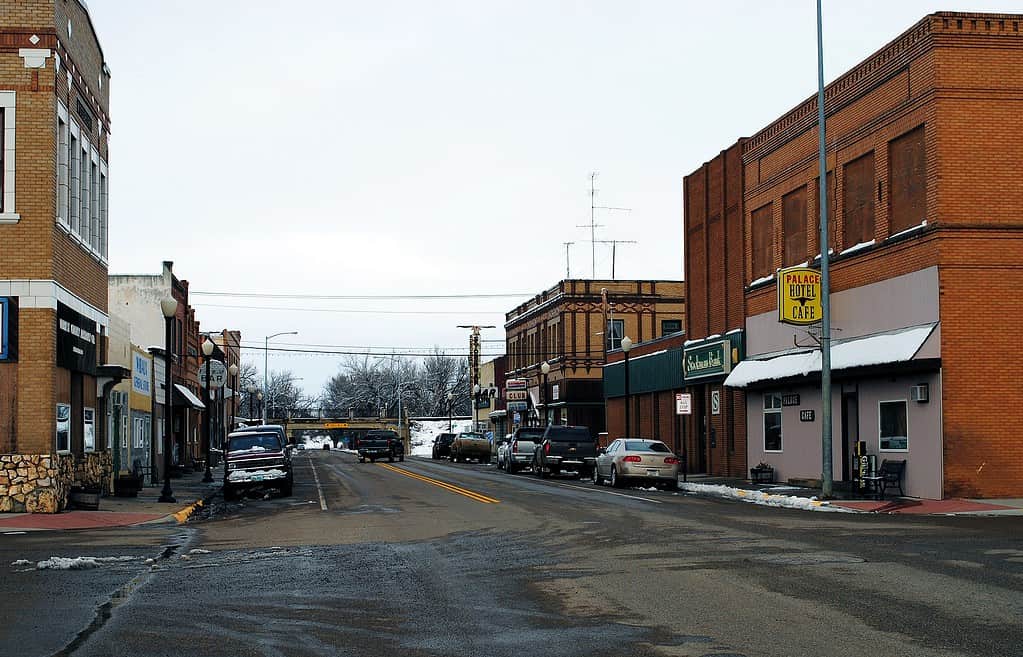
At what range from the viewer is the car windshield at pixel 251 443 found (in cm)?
3256

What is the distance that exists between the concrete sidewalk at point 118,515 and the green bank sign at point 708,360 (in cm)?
1762

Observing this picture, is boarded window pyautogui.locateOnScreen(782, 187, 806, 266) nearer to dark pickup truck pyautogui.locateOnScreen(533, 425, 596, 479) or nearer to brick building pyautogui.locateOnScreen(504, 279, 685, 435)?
dark pickup truck pyautogui.locateOnScreen(533, 425, 596, 479)

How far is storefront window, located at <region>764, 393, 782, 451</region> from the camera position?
117 ft

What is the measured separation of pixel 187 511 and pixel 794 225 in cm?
1972

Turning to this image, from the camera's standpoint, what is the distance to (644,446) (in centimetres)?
3484

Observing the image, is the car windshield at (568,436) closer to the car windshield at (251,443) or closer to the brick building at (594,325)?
the car windshield at (251,443)

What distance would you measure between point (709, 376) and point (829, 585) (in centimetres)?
2958

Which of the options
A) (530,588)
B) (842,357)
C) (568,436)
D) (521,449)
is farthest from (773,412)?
(530,588)

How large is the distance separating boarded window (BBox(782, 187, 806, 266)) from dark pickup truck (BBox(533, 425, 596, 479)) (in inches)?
441

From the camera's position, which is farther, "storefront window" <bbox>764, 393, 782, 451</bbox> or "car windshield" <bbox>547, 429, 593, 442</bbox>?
"car windshield" <bbox>547, 429, 593, 442</bbox>

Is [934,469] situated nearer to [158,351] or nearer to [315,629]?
[315,629]

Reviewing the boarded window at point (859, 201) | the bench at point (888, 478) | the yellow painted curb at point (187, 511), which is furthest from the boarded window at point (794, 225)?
the yellow painted curb at point (187, 511)

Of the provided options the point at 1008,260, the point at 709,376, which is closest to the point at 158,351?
the point at 709,376

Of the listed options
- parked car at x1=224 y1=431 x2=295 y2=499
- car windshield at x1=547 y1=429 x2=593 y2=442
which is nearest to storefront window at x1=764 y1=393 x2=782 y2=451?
car windshield at x1=547 y1=429 x2=593 y2=442
